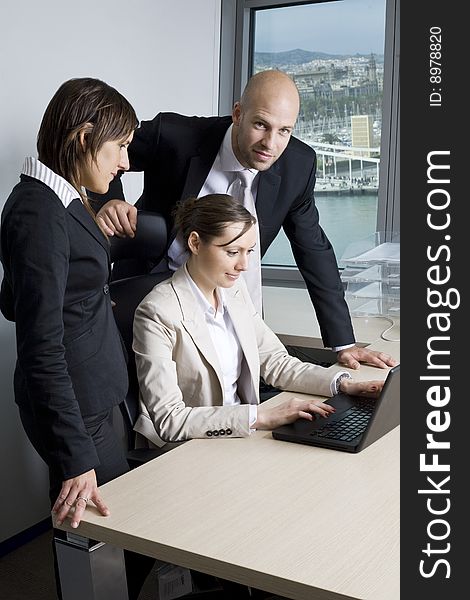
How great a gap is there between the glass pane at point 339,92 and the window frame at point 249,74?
0.20 feet

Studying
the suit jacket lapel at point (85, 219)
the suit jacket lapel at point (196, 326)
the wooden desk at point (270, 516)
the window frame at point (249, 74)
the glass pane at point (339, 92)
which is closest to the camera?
the wooden desk at point (270, 516)

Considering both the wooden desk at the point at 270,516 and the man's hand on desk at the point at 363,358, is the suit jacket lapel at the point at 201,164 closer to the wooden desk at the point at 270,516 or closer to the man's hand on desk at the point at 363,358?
the man's hand on desk at the point at 363,358

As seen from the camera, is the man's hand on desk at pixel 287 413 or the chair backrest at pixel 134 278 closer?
the man's hand on desk at pixel 287 413

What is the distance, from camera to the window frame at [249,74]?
3.36 metres

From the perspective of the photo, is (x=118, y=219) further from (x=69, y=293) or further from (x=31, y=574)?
(x=31, y=574)

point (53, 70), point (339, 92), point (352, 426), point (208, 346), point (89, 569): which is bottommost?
point (89, 569)

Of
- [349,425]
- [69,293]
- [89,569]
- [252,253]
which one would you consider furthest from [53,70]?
[89,569]

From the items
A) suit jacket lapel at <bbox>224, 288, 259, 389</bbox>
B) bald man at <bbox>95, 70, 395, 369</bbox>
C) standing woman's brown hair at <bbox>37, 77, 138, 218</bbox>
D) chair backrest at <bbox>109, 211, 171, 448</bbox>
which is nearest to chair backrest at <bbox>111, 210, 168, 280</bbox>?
chair backrest at <bbox>109, 211, 171, 448</bbox>

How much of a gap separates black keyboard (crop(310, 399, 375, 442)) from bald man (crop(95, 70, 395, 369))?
0.39 metres

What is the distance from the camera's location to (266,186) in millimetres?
2424

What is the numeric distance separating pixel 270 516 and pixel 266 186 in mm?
1296

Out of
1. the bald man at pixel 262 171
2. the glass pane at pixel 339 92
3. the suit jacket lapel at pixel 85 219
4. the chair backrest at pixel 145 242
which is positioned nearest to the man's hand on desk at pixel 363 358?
the bald man at pixel 262 171

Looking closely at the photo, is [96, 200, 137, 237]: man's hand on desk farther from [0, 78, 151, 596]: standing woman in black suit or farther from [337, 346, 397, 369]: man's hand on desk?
[337, 346, 397, 369]: man's hand on desk

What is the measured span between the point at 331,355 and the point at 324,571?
1713mm
